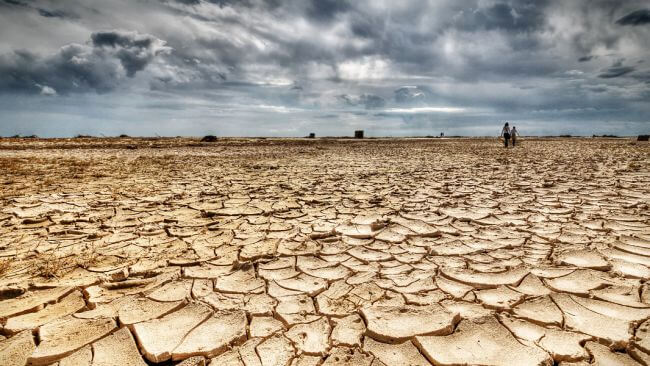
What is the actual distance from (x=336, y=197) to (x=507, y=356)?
2.85m

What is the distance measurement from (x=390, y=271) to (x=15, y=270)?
2.33m

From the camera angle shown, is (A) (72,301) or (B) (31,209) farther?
(B) (31,209)

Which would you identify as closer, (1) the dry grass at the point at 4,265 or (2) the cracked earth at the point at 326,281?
(2) the cracked earth at the point at 326,281

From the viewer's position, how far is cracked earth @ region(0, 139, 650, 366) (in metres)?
1.28

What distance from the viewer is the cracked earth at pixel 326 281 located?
1275mm

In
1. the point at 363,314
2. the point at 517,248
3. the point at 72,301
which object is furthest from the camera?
the point at 517,248

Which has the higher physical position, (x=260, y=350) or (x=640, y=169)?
(x=640, y=169)

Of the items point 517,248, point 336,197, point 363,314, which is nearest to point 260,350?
point 363,314

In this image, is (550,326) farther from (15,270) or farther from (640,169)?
(640,169)

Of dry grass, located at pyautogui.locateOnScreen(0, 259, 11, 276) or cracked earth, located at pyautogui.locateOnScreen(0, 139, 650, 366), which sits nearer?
cracked earth, located at pyautogui.locateOnScreen(0, 139, 650, 366)

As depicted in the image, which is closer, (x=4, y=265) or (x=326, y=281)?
(x=326, y=281)

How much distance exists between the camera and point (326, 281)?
1.87 metres

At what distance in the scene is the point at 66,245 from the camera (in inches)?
92.8

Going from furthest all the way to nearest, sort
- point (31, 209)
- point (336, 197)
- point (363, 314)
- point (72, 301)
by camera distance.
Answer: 1. point (336, 197)
2. point (31, 209)
3. point (72, 301)
4. point (363, 314)
